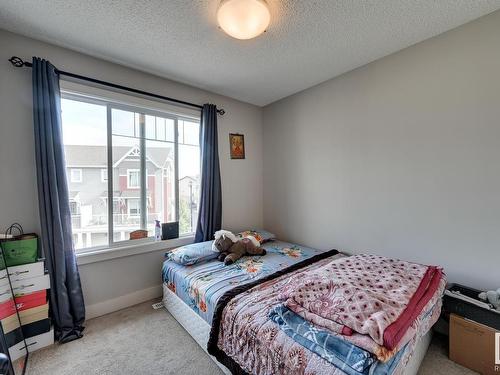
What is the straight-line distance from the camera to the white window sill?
213 cm

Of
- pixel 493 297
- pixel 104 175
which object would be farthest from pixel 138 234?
pixel 493 297

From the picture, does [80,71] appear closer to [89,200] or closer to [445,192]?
[89,200]

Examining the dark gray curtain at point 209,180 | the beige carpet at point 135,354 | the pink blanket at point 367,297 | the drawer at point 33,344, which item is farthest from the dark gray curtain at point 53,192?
the pink blanket at point 367,297

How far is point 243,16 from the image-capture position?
1.46 metres

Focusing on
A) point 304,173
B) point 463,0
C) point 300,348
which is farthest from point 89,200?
point 463,0

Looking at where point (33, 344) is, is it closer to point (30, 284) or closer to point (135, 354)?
point (30, 284)

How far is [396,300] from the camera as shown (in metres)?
→ 1.24

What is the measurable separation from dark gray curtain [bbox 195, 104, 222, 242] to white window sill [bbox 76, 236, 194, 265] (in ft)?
0.82

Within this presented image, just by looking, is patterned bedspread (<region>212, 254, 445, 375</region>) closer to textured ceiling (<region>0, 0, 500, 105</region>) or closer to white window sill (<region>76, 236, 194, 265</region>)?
white window sill (<region>76, 236, 194, 265</region>)

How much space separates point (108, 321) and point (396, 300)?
242 cm

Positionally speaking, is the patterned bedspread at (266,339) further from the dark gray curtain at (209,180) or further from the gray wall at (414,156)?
the dark gray curtain at (209,180)

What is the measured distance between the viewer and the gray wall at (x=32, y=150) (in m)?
1.81

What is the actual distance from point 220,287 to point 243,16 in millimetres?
1943

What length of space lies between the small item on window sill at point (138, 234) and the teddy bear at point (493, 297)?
3.02 meters
